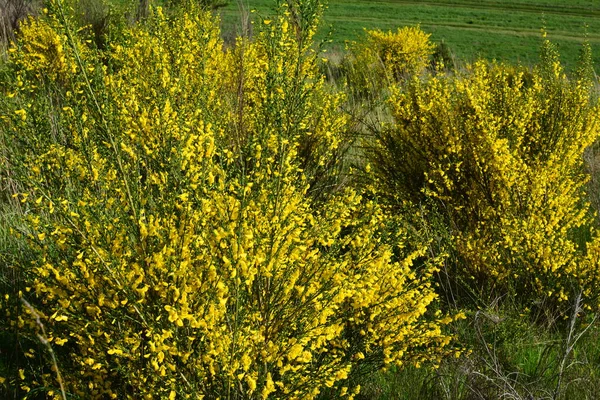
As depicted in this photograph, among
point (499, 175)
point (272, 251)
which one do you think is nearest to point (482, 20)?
point (499, 175)

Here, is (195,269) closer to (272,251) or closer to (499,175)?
(272,251)

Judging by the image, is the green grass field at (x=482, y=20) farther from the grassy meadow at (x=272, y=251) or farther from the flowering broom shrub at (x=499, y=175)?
the grassy meadow at (x=272, y=251)

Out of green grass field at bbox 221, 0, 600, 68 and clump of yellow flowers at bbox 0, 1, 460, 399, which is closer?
clump of yellow flowers at bbox 0, 1, 460, 399

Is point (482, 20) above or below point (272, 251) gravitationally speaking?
below

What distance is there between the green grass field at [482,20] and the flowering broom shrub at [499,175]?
2533 centimetres

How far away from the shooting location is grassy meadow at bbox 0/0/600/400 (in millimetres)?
2031

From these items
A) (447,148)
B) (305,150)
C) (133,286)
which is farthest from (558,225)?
(133,286)

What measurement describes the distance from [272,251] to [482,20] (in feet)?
139

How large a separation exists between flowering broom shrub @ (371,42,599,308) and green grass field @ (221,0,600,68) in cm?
2533

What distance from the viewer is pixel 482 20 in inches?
1598

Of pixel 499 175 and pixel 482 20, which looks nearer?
pixel 499 175

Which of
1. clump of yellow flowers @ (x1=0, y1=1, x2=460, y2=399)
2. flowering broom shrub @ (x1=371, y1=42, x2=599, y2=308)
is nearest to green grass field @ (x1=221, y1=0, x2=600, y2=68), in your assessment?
flowering broom shrub @ (x1=371, y1=42, x2=599, y2=308)

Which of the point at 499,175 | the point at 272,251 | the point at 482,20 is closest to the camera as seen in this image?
the point at 272,251

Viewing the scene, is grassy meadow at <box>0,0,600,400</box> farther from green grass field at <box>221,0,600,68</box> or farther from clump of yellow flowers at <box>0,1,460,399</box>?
green grass field at <box>221,0,600,68</box>
